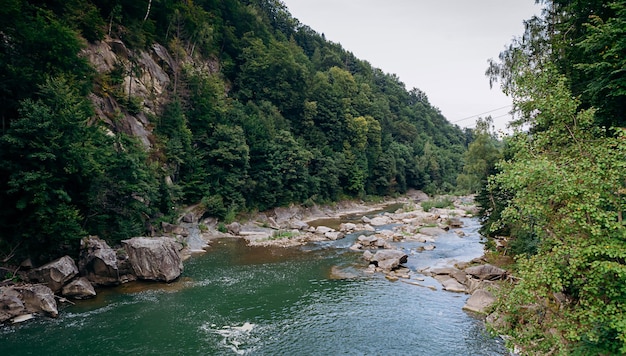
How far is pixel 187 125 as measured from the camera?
3806cm

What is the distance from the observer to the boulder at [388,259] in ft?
76.4

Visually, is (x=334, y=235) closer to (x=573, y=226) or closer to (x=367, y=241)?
(x=367, y=241)

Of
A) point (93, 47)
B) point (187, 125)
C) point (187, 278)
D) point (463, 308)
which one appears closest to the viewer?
point (463, 308)

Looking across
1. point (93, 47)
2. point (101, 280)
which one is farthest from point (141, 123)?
point (101, 280)

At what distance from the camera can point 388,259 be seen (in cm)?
2406

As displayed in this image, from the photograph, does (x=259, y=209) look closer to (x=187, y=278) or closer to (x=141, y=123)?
(x=141, y=123)

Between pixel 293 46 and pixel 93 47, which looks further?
pixel 293 46

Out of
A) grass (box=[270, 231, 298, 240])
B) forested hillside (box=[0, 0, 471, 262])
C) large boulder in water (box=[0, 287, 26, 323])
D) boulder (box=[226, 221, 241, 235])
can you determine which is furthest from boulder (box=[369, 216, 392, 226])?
large boulder in water (box=[0, 287, 26, 323])

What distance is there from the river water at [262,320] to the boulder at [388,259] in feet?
5.41

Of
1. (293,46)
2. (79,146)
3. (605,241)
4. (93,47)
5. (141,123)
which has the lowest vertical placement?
(605,241)

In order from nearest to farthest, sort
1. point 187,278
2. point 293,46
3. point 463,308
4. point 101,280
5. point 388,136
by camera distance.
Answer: point 463,308 → point 101,280 → point 187,278 → point 293,46 → point 388,136

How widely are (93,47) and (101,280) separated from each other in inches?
778

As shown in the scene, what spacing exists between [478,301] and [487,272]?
4038 mm

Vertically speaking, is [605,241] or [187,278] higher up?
[605,241]
